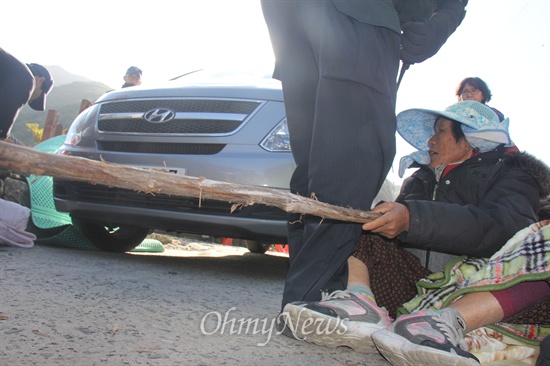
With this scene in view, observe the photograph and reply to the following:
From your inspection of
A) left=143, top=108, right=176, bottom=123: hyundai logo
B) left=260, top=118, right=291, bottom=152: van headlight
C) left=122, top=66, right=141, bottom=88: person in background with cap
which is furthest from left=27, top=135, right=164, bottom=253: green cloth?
left=122, top=66, right=141, bottom=88: person in background with cap

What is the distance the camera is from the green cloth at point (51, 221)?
3436mm

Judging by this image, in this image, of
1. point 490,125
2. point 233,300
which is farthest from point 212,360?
point 490,125

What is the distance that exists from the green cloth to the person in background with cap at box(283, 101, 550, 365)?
2.35m

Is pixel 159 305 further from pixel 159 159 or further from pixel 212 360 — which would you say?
pixel 159 159

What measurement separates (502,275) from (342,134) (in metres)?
0.67

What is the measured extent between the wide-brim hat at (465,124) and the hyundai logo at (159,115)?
135cm

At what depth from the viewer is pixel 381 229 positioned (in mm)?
1509

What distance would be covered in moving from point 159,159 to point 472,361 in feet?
6.62

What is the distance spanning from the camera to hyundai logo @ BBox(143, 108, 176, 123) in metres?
2.87

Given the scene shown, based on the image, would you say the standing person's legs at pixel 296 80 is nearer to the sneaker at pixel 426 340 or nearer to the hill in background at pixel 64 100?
the sneaker at pixel 426 340

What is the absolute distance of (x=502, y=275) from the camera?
1.47 m

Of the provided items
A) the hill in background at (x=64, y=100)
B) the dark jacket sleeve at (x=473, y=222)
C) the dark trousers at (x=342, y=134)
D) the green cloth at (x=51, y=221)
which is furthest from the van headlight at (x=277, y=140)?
the hill in background at (x=64, y=100)

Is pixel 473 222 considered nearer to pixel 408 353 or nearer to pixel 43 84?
pixel 408 353

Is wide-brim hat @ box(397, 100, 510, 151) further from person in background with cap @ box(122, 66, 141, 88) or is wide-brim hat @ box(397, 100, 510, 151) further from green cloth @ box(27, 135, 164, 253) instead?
person in background with cap @ box(122, 66, 141, 88)
